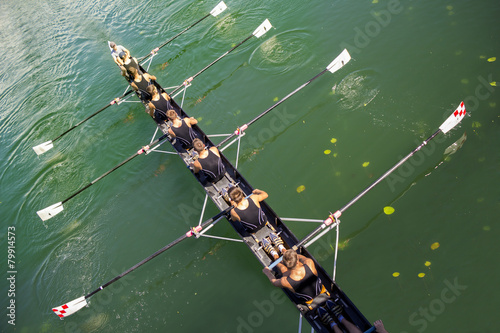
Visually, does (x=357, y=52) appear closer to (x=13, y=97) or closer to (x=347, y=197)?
(x=347, y=197)

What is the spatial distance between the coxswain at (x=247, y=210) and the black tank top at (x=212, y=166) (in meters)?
1.46

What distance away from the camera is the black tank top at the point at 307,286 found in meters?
6.16

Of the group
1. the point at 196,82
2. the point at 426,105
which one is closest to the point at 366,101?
the point at 426,105

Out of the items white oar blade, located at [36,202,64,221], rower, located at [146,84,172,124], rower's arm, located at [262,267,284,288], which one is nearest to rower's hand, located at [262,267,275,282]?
rower's arm, located at [262,267,284,288]

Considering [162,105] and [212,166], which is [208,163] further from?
[162,105]

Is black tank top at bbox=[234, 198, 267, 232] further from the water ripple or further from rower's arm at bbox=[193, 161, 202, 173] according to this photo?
the water ripple

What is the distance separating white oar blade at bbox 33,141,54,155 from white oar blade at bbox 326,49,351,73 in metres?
10.6

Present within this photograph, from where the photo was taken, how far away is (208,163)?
28.1 ft

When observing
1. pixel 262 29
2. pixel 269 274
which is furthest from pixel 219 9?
pixel 269 274

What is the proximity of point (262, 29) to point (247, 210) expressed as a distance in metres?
8.04

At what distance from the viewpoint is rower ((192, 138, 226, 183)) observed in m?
8.46

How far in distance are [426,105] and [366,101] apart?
64.6 inches

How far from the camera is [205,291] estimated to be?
8242 millimetres

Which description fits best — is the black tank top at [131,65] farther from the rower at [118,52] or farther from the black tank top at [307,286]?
the black tank top at [307,286]
